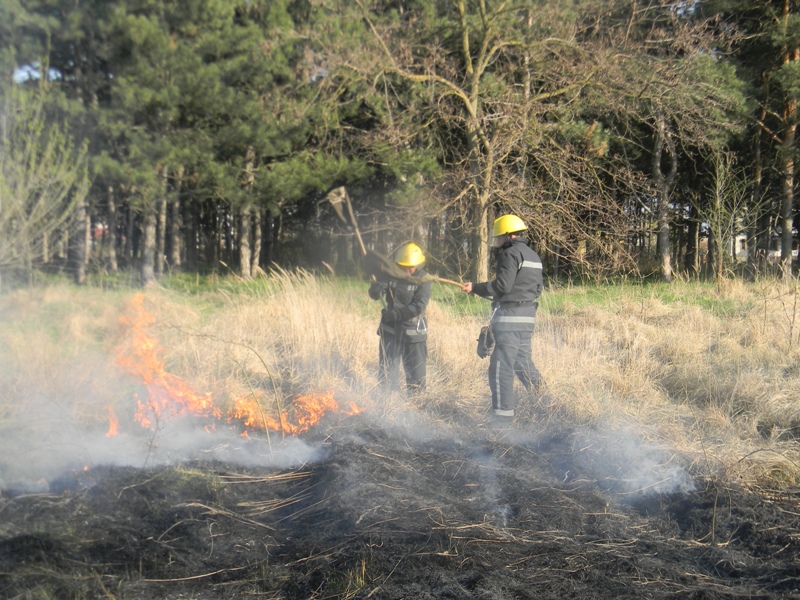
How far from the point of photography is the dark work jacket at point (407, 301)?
6352 millimetres

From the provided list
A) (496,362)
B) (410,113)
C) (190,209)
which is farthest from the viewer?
(190,209)

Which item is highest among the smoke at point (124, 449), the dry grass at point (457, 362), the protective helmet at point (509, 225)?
the protective helmet at point (509, 225)

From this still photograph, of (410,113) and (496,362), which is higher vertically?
(410,113)

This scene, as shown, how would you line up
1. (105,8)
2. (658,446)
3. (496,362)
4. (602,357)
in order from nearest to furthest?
(658,446)
(496,362)
(602,357)
(105,8)

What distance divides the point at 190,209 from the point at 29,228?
1779 cm

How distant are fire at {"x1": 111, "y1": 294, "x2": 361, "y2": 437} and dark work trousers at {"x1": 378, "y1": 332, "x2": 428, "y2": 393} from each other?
0.54 metres

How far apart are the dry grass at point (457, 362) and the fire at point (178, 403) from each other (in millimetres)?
187

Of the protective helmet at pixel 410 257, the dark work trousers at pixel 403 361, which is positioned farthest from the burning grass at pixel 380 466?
Result: the protective helmet at pixel 410 257

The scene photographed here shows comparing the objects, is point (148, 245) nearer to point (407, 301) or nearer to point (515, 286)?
point (407, 301)

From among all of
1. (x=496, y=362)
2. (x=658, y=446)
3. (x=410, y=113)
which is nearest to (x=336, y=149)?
(x=410, y=113)

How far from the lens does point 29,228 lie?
34.4 ft

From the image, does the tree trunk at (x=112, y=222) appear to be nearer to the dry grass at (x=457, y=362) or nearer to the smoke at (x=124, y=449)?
the dry grass at (x=457, y=362)

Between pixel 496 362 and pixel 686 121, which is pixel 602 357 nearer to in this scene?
pixel 496 362

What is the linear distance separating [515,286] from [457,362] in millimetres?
1970
